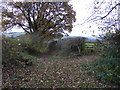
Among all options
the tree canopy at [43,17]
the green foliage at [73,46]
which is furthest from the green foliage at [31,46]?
the green foliage at [73,46]

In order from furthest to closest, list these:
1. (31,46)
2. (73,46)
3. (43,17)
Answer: (43,17)
(31,46)
(73,46)

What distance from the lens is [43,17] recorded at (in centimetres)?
1162

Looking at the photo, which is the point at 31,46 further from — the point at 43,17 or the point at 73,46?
the point at 43,17

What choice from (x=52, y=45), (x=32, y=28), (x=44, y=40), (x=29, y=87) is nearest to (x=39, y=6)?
(x=32, y=28)

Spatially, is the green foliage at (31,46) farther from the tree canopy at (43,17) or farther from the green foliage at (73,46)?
the green foliage at (73,46)

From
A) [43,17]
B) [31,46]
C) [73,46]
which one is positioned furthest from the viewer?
[43,17]

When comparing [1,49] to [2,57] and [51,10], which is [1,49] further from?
[51,10]

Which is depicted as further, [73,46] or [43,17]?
[43,17]

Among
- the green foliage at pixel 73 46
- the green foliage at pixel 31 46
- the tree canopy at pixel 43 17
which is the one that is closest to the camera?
the green foliage at pixel 31 46

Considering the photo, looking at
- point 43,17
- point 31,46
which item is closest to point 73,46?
point 31,46

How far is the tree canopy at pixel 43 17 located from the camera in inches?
411

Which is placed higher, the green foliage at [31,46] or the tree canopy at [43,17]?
the tree canopy at [43,17]

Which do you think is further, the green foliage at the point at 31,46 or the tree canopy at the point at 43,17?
the tree canopy at the point at 43,17

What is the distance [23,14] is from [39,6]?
1775mm
